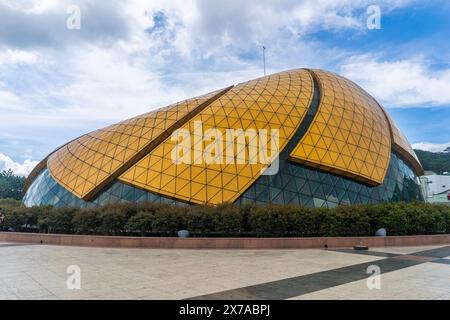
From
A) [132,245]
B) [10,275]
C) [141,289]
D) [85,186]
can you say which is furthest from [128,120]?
[141,289]

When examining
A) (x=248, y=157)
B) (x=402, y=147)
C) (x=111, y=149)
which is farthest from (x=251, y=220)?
(x=402, y=147)

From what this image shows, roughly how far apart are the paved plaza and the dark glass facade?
836 cm

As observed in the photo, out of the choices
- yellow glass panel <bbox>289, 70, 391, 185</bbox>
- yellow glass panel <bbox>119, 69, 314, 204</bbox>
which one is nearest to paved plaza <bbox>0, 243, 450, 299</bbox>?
yellow glass panel <bbox>119, 69, 314, 204</bbox>

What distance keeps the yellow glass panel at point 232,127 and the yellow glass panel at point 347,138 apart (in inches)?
71.2

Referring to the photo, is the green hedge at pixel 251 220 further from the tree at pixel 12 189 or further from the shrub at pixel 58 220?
the tree at pixel 12 189

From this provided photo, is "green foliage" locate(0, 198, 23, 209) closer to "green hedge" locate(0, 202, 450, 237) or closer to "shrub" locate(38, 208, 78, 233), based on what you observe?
"shrub" locate(38, 208, 78, 233)

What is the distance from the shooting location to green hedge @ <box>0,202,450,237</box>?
79.1 ft

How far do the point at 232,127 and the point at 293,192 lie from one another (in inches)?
321

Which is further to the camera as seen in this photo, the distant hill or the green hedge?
the distant hill

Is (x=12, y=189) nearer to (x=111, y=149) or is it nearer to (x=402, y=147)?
(x=111, y=149)

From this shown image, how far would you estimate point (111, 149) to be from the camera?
33750 mm

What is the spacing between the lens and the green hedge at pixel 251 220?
2411 cm

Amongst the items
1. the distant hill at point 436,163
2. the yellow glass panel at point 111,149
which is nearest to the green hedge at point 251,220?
the yellow glass panel at point 111,149
